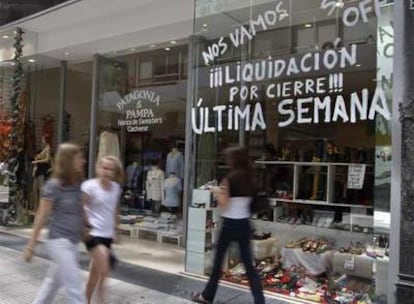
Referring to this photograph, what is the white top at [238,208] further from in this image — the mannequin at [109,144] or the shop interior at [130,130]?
the mannequin at [109,144]

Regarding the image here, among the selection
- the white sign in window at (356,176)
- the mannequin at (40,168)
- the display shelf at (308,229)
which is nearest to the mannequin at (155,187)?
the mannequin at (40,168)

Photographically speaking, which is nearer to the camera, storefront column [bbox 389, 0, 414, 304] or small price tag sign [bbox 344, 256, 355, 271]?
storefront column [bbox 389, 0, 414, 304]

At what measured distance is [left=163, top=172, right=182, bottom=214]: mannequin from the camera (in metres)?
9.56

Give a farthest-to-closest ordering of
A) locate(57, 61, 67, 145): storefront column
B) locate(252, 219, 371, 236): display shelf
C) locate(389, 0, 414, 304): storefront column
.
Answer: locate(57, 61, 67, 145): storefront column → locate(252, 219, 371, 236): display shelf → locate(389, 0, 414, 304): storefront column

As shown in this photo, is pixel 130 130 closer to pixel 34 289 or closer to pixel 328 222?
pixel 328 222

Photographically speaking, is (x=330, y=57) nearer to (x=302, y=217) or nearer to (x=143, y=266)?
(x=302, y=217)

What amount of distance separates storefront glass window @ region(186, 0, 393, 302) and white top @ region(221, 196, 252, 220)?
4.11 feet

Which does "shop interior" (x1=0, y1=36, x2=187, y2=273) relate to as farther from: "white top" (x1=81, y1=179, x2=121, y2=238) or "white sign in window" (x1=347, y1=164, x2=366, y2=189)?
"white top" (x1=81, y1=179, x2=121, y2=238)

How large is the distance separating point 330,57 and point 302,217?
2.45 meters

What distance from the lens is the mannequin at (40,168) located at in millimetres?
11117

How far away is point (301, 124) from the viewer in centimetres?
643

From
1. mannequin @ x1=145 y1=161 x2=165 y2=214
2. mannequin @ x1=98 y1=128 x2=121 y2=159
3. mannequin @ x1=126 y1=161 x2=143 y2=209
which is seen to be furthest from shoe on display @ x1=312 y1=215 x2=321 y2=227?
mannequin @ x1=98 y1=128 x2=121 y2=159

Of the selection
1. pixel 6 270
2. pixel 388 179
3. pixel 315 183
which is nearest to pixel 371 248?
pixel 388 179

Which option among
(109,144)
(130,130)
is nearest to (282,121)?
(130,130)
